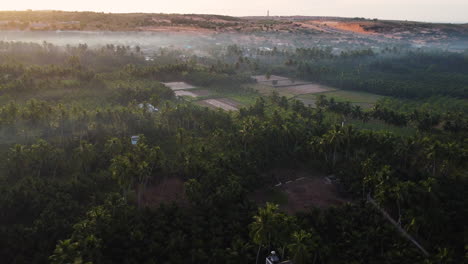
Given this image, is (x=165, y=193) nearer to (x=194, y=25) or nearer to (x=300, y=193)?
(x=300, y=193)

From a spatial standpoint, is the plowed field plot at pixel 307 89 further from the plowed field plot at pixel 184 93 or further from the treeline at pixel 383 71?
the plowed field plot at pixel 184 93

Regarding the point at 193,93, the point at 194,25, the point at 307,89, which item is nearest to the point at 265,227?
the point at 193,93

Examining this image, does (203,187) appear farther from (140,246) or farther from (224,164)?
(140,246)

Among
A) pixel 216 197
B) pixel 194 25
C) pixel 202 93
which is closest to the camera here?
pixel 216 197

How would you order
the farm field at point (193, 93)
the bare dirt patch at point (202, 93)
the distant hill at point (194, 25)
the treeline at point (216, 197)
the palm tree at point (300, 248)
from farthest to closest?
the distant hill at point (194, 25) → the bare dirt patch at point (202, 93) → the farm field at point (193, 93) → the treeline at point (216, 197) → the palm tree at point (300, 248)

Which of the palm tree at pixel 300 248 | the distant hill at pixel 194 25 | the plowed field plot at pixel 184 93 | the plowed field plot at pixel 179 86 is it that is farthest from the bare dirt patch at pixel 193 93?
the palm tree at pixel 300 248

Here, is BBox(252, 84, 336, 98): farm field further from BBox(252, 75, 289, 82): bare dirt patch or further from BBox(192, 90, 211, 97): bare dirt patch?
BBox(192, 90, 211, 97): bare dirt patch

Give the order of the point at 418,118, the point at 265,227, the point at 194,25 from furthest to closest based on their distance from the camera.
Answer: the point at 194,25 < the point at 418,118 < the point at 265,227
